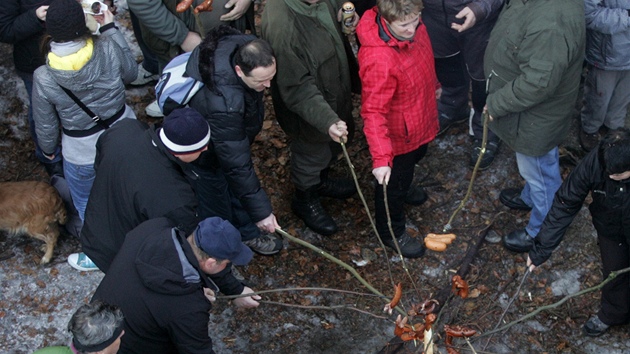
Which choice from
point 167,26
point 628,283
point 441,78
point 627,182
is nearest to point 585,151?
point 441,78

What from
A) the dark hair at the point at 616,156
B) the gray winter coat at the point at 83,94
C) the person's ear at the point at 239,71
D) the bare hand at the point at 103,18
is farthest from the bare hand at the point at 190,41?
the dark hair at the point at 616,156

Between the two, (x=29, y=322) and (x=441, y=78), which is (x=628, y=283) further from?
(x=29, y=322)

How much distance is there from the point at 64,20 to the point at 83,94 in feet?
1.77

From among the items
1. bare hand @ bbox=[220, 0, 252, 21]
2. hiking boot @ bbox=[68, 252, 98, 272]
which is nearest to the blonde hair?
bare hand @ bbox=[220, 0, 252, 21]

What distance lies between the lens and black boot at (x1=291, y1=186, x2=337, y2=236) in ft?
18.7

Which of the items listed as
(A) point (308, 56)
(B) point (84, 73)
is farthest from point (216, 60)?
(B) point (84, 73)

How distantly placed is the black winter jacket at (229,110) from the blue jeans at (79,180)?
38.8 inches

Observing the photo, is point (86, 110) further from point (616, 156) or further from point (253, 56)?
point (616, 156)

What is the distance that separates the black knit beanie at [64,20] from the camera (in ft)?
13.6

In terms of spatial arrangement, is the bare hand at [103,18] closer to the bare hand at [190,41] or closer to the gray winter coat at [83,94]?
the gray winter coat at [83,94]

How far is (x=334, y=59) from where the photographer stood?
4844 mm

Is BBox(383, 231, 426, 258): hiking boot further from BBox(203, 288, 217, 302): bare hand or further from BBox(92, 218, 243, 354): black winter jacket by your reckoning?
BBox(92, 218, 243, 354): black winter jacket

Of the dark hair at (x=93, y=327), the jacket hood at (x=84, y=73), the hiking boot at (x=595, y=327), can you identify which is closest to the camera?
the dark hair at (x=93, y=327)

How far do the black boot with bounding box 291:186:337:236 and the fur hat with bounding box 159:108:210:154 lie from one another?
6.01 ft
